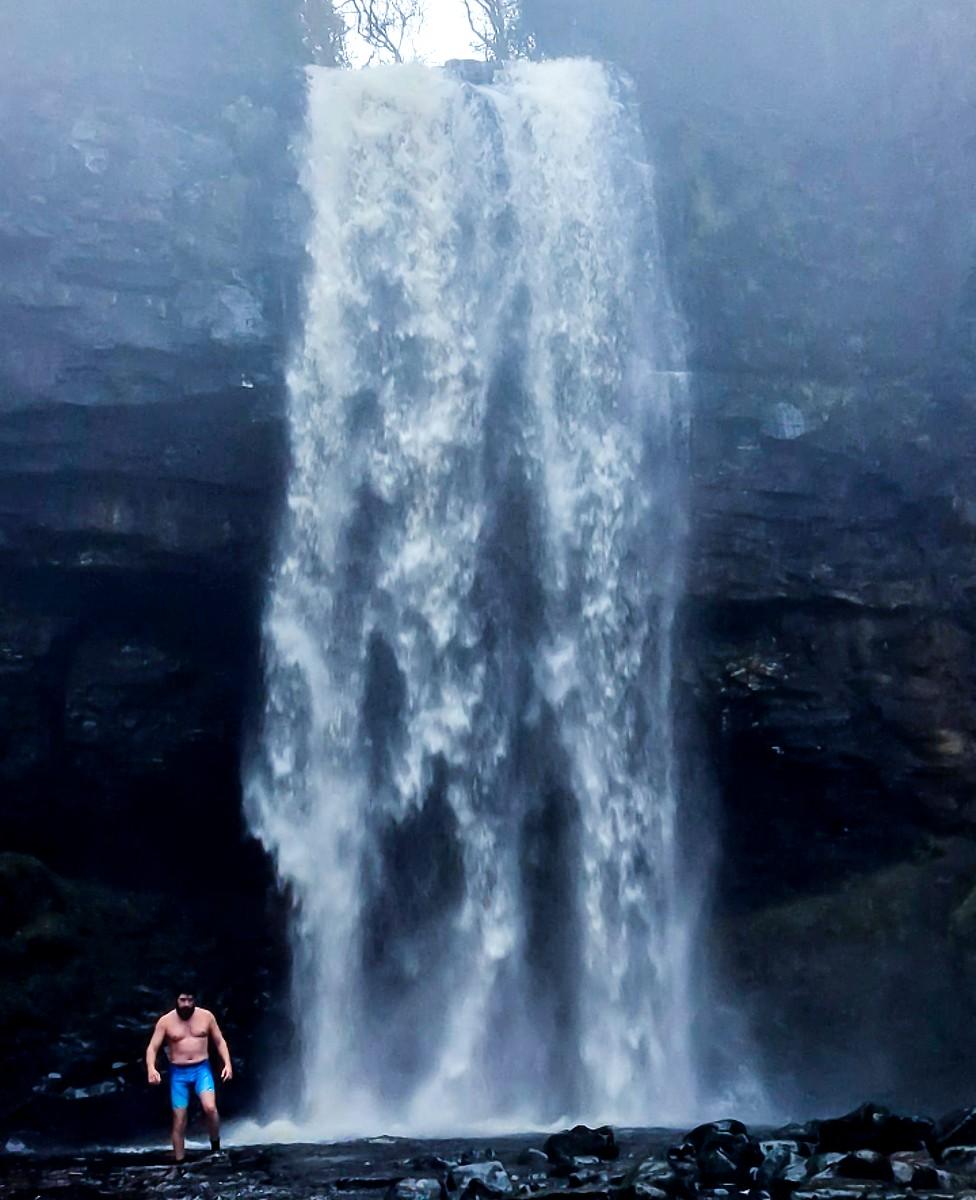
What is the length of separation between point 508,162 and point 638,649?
23.1ft

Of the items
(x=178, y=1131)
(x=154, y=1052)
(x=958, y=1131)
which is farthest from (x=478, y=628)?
(x=958, y=1131)

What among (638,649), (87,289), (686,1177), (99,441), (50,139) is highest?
(50,139)

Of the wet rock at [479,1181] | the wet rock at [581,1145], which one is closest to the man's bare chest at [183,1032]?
the wet rock at [479,1181]

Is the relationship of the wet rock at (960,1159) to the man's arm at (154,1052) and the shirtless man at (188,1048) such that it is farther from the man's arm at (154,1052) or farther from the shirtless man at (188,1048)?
the man's arm at (154,1052)

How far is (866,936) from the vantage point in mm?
18828

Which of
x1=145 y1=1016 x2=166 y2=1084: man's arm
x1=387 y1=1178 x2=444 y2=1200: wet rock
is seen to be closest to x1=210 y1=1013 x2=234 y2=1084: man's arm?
x1=145 y1=1016 x2=166 y2=1084: man's arm

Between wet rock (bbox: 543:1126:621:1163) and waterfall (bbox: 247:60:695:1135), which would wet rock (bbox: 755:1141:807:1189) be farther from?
waterfall (bbox: 247:60:695:1135)

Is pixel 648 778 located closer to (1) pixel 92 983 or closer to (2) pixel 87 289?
(1) pixel 92 983

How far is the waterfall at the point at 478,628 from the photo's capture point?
58.0ft

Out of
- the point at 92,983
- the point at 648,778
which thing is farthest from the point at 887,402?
the point at 92,983

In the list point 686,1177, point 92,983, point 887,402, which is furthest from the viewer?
point 887,402

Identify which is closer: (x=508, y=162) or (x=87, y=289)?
(x=87, y=289)

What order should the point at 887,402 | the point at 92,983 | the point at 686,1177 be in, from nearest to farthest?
1. the point at 686,1177
2. the point at 92,983
3. the point at 887,402

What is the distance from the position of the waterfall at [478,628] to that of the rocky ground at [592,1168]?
328cm
